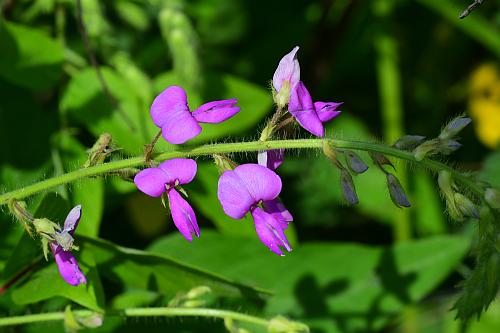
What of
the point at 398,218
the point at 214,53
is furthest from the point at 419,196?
the point at 214,53

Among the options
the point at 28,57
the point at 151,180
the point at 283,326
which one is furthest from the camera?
the point at 28,57

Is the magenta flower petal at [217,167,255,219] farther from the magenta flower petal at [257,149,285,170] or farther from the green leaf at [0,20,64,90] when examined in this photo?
the green leaf at [0,20,64,90]

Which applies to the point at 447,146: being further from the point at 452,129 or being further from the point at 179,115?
the point at 179,115

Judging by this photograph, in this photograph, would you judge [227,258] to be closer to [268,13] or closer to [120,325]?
[120,325]

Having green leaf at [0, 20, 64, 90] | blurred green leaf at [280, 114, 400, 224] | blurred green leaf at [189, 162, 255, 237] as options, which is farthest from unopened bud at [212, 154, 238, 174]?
blurred green leaf at [280, 114, 400, 224]

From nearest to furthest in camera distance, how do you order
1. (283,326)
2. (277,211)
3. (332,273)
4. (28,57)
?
(277,211) → (283,326) → (28,57) → (332,273)

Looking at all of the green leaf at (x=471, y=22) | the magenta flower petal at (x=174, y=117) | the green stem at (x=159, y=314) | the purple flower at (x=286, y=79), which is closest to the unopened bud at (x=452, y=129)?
A: the purple flower at (x=286, y=79)

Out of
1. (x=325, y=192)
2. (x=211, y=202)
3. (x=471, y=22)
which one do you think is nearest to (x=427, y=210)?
(x=325, y=192)
